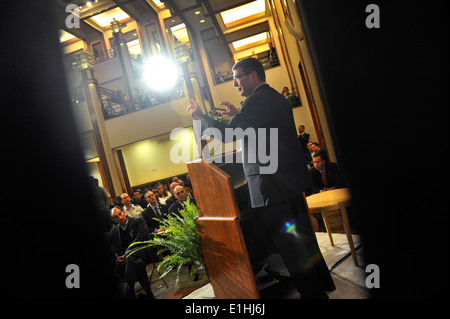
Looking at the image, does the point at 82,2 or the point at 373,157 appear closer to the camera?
the point at 373,157

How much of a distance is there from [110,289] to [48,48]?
86 cm

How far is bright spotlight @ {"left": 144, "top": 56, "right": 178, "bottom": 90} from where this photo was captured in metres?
12.6

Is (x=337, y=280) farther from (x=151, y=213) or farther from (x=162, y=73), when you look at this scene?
(x=162, y=73)

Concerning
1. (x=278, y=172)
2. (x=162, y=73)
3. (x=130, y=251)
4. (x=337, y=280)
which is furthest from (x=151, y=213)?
(x=162, y=73)

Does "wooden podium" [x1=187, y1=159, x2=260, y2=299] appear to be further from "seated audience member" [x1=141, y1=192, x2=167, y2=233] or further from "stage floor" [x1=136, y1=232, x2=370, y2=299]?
"seated audience member" [x1=141, y1=192, x2=167, y2=233]

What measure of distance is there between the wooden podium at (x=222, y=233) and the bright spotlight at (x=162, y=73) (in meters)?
10.7

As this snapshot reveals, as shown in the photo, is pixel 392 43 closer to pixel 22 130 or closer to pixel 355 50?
pixel 355 50

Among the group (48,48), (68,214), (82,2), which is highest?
(82,2)

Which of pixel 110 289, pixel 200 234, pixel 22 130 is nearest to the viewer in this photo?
pixel 22 130

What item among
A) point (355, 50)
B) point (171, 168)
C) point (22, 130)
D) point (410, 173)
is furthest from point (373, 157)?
point (171, 168)

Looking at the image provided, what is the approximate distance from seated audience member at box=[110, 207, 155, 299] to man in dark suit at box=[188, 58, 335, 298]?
2.78 metres

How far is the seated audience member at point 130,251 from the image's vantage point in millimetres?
3957

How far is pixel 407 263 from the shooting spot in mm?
1000

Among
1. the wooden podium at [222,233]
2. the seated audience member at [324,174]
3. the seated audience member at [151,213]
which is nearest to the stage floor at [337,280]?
the wooden podium at [222,233]
